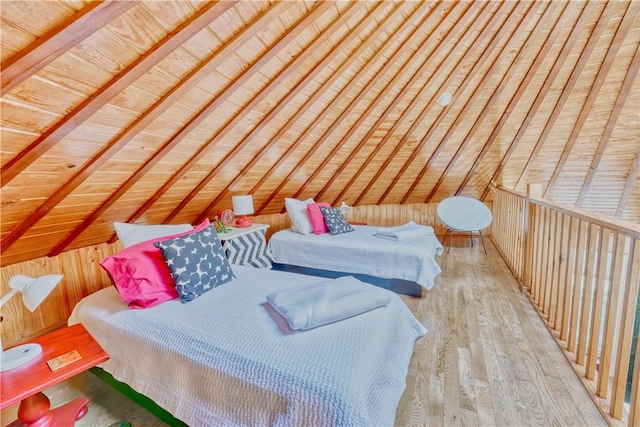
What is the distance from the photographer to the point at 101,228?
264 cm

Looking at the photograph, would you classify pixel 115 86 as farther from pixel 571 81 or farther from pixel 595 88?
pixel 595 88

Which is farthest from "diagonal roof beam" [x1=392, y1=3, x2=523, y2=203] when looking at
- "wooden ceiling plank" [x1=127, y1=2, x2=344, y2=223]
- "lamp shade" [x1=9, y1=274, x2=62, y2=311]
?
"lamp shade" [x1=9, y1=274, x2=62, y2=311]

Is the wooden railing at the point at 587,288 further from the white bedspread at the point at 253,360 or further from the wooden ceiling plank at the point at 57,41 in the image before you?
the wooden ceiling plank at the point at 57,41

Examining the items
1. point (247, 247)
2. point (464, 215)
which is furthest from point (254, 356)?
point (464, 215)

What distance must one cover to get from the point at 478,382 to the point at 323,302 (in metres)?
1.12

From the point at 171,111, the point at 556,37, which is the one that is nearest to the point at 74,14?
the point at 171,111

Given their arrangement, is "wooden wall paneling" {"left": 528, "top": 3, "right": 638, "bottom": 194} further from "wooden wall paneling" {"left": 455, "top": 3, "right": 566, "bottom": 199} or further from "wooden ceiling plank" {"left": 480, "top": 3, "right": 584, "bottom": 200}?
"wooden wall paneling" {"left": 455, "top": 3, "right": 566, "bottom": 199}

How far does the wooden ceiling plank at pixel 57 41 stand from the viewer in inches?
45.5

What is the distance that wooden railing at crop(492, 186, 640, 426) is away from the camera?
1.42 metres

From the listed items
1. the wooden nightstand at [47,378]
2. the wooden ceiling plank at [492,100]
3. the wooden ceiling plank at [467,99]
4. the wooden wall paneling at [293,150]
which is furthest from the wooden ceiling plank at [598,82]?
the wooden nightstand at [47,378]

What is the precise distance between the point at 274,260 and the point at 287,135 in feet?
5.06

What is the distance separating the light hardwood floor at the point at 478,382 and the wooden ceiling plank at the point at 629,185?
10.6 feet

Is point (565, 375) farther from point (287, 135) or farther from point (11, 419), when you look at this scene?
point (11, 419)

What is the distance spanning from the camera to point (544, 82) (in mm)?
3621
